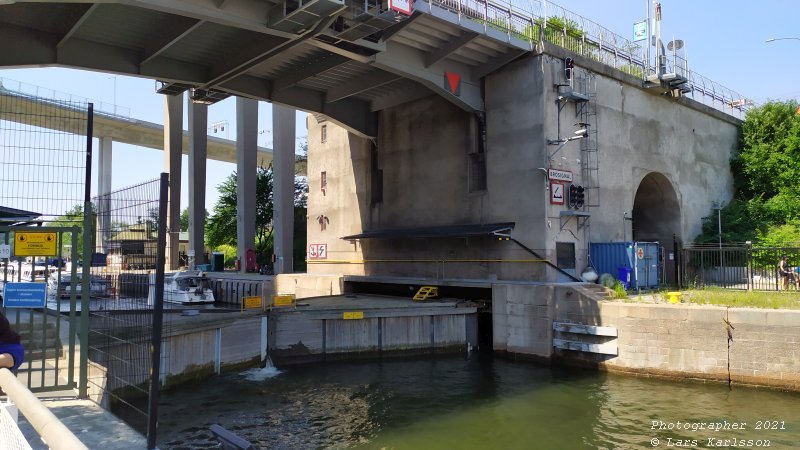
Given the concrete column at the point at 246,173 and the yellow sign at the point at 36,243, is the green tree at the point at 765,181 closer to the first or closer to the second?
the yellow sign at the point at 36,243

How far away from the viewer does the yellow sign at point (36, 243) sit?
8750mm

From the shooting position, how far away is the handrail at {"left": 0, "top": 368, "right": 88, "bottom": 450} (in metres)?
3.00

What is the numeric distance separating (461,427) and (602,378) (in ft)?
24.8

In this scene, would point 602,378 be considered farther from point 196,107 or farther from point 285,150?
point 196,107

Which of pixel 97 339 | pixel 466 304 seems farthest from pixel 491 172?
pixel 97 339

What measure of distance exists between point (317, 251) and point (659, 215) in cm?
1969

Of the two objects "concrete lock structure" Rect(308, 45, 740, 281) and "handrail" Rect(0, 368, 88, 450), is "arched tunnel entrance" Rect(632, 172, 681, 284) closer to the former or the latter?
"concrete lock structure" Rect(308, 45, 740, 281)

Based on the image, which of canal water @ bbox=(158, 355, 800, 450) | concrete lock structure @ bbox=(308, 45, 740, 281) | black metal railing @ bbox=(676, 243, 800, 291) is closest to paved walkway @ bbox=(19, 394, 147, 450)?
canal water @ bbox=(158, 355, 800, 450)

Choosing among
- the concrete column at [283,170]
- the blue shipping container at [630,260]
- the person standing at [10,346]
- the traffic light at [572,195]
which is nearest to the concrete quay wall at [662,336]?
the blue shipping container at [630,260]

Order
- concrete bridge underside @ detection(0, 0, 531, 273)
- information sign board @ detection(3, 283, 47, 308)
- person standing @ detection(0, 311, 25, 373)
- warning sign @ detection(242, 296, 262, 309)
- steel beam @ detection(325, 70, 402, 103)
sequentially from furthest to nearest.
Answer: steel beam @ detection(325, 70, 402, 103)
warning sign @ detection(242, 296, 262, 309)
concrete bridge underside @ detection(0, 0, 531, 273)
information sign board @ detection(3, 283, 47, 308)
person standing @ detection(0, 311, 25, 373)

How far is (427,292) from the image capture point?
2650cm

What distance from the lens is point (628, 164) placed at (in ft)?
87.5

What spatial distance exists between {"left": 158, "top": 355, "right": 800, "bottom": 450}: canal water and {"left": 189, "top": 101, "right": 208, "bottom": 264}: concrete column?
1284 inches

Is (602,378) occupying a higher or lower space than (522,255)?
lower
